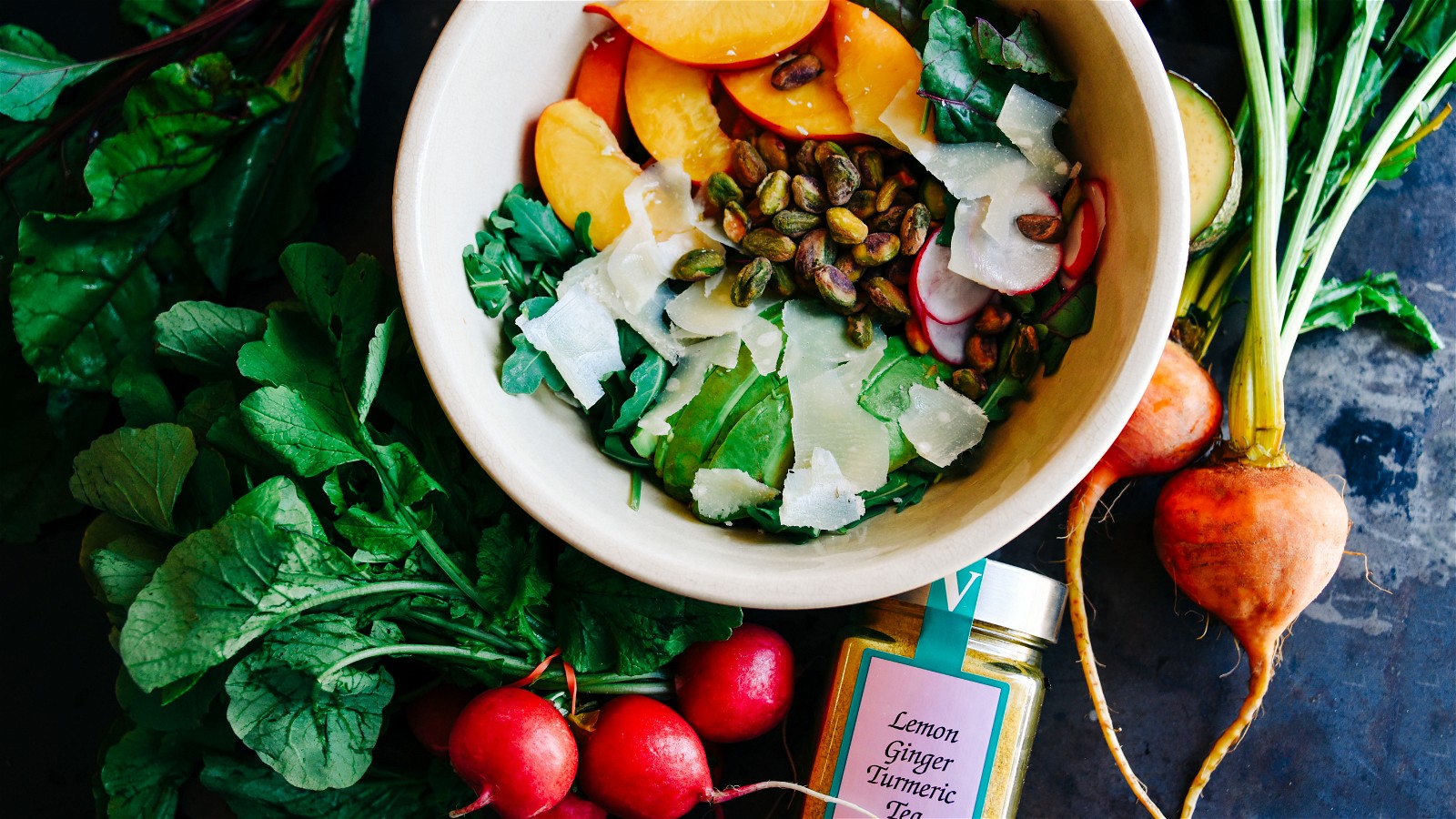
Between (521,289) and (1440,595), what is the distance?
1.37 meters

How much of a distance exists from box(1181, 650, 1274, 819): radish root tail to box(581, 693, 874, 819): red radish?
517mm

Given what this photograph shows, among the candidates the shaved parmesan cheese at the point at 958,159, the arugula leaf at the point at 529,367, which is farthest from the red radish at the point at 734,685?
the shaved parmesan cheese at the point at 958,159

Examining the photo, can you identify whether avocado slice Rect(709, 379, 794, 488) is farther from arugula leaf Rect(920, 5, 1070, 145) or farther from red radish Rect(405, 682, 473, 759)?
red radish Rect(405, 682, 473, 759)

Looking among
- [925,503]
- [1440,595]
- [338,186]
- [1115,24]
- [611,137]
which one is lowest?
[1440,595]

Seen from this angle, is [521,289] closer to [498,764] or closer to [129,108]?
[498,764]

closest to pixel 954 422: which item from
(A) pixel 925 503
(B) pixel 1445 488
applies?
(A) pixel 925 503

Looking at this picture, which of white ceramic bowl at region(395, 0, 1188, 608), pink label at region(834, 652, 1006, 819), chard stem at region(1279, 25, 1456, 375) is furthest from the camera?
chard stem at region(1279, 25, 1456, 375)

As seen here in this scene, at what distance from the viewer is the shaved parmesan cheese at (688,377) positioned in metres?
1.09

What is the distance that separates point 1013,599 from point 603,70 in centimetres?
83

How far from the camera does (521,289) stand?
1.11 m

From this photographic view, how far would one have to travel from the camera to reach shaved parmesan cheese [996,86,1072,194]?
105cm

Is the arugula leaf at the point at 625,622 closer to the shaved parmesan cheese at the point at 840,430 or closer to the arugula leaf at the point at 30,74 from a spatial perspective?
the shaved parmesan cheese at the point at 840,430

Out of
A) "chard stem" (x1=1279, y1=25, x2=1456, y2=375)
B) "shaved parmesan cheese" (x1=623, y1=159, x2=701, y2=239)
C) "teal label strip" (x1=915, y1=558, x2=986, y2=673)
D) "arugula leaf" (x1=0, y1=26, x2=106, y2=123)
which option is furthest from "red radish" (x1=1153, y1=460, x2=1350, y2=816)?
"arugula leaf" (x1=0, y1=26, x2=106, y2=123)

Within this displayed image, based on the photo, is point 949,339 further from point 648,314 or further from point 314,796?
point 314,796
